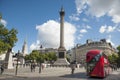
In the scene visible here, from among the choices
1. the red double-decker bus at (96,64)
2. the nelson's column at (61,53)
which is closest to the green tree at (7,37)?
the red double-decker bus at (96,64)

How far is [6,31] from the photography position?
3816 centimetres

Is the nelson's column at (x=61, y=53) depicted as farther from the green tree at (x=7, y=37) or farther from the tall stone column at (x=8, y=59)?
the green tree at (x=7, y=37)

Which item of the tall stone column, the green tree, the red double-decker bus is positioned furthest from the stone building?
the red double-decker bus

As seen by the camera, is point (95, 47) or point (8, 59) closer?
point (8, 59)

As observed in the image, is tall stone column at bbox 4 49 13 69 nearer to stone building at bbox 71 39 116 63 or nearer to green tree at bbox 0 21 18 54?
green tree at bbox 0 21 18 54

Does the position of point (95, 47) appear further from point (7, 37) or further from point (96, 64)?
point (96, 64)

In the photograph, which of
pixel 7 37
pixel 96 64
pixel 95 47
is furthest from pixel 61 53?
pixel 95 47

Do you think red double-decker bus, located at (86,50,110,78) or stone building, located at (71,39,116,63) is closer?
red double-decker bus, located at (86,50,110,78)

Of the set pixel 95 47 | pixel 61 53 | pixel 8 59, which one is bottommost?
pixel 8 59

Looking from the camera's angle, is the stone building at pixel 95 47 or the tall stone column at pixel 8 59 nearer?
the tall stone column at pixel 8 59

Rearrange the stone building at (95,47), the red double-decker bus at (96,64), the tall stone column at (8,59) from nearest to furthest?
the red double-decker bus at (96,64) < the tall stone column at (8,59) < the stone building at (95,47)

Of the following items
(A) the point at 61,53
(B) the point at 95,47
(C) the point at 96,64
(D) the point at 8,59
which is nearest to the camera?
(C) the point at 96,64

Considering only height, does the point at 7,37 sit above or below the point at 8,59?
above

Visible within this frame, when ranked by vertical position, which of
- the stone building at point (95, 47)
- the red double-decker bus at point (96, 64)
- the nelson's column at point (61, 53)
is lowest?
the red double-decker bus at point (96, 64)
